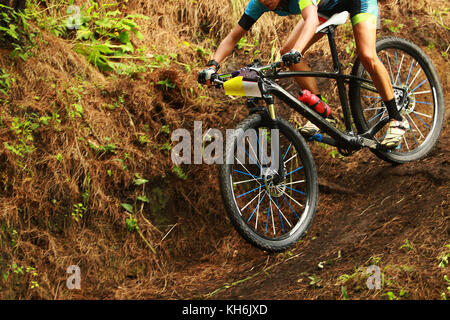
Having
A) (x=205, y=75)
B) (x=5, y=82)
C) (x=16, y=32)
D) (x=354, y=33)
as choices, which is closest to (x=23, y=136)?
(x=5, y=82)

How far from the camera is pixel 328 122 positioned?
4230 millimetres

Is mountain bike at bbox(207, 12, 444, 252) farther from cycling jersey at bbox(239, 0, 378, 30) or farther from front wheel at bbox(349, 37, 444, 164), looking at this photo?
cycling jersey at bbox(239, 0, 378, 30)

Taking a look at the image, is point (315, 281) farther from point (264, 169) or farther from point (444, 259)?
point (264, 169)

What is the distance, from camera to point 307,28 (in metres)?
3.66

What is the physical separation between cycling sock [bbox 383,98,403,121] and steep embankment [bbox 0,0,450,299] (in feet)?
1.69

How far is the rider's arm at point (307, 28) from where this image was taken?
143 inches

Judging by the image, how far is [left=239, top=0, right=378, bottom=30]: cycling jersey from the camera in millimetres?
4035

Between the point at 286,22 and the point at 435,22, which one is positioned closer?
the point at 286,22

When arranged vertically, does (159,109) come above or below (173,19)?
below

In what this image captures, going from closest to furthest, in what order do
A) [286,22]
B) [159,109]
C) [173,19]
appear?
[159,109] < [173,19] < [286,22]

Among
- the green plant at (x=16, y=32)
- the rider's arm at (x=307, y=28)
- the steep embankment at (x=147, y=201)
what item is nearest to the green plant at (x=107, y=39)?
the steep embankment at (x=147, y=201)

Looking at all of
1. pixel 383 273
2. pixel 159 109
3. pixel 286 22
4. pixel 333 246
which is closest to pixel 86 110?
pixel 159 109

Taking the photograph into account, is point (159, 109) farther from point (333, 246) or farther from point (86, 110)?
point (333, 246)
